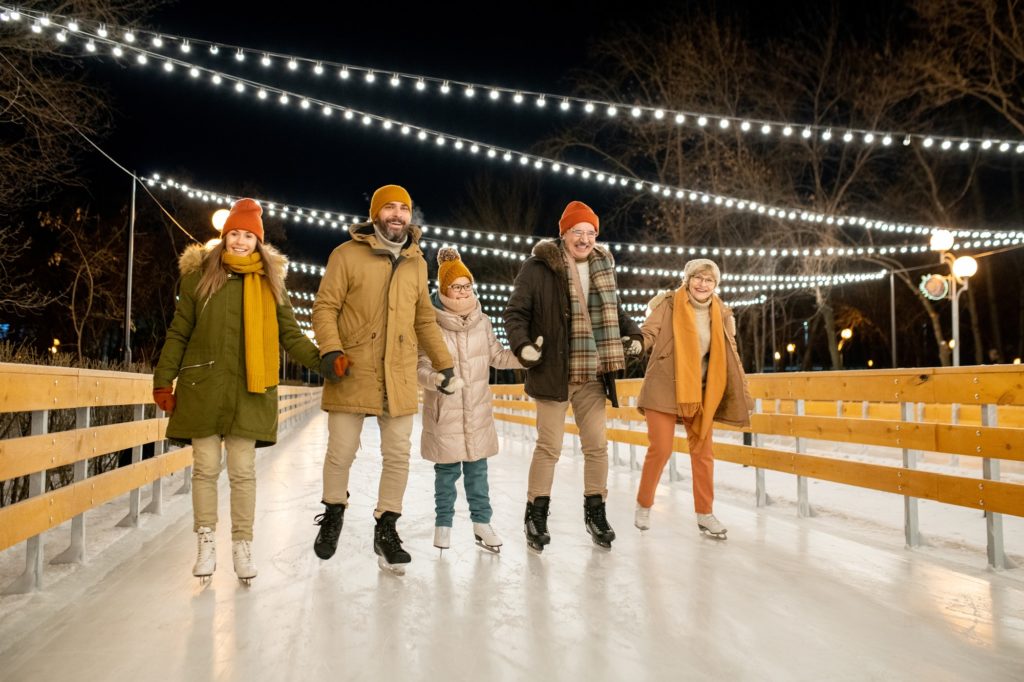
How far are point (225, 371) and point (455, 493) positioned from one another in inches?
49.6

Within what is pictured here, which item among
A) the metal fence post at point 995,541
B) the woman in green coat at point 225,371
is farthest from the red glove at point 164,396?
the metal fence post at point 995,541

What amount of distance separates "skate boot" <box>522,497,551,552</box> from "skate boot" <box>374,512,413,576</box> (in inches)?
24.1

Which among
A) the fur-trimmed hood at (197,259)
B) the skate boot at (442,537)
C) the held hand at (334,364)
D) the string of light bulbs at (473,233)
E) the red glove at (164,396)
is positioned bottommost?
the skate boot at (442,537)

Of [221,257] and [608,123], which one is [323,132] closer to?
[221,257]

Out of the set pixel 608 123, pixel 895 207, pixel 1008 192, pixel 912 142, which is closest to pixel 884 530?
pixel 912 142

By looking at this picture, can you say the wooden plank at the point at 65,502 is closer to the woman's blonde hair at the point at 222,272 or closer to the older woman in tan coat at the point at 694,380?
the woman's blonde hair at the point at 222,272

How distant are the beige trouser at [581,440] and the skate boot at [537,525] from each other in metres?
0.04

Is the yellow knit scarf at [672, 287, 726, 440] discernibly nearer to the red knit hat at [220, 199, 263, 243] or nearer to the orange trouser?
the orange trouser

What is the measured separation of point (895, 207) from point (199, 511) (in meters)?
21.6

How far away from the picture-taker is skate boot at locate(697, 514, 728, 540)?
4.28 m

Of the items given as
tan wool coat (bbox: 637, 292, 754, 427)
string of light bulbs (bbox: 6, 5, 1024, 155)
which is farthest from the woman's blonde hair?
string of light bulbs (bbox: 6, 5, 1024, 155)

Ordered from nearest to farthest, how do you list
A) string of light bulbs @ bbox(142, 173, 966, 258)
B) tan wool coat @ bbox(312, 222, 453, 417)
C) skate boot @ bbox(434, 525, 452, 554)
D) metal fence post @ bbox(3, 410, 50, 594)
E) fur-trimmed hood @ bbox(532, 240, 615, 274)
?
metal fence post @ bbox(3, 410, 50, 594)
tan wool coat @ bbox(312, 222, 453, 417)
skate boot @ bbox(434, 525, 452, 554)
fur-trimmed hood @ bbox(532, 240, 615, 274)
string of light bulbs @ bbox(142, 173, 966, 258)

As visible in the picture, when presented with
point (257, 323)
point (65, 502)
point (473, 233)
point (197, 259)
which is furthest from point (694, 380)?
point (473, 233)

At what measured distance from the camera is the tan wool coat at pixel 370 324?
3664 millimetres
